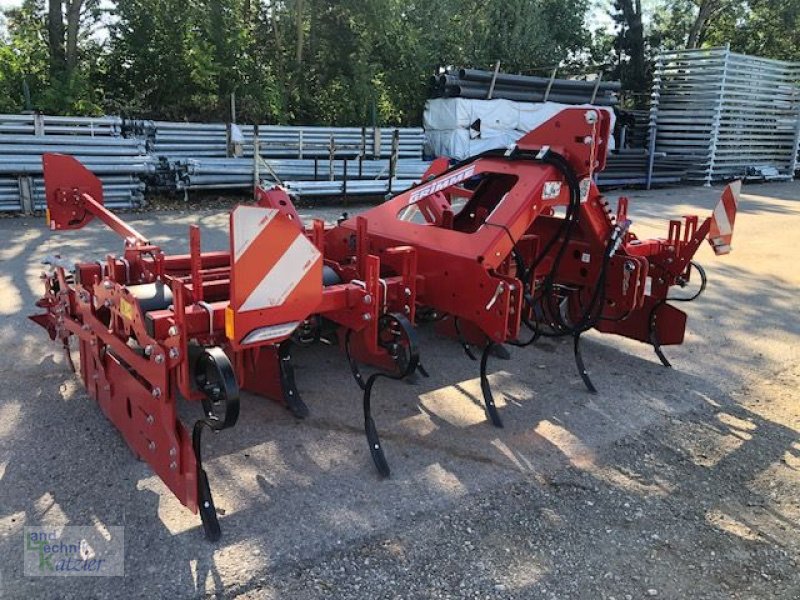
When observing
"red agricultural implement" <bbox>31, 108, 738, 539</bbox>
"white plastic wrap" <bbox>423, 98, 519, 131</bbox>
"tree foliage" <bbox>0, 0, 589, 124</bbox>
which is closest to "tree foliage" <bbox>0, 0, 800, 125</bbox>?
"tree foliage" <bbox>0, 0, 589, 124</bbox>

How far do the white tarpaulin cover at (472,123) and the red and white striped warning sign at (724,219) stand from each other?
1039 centimetres

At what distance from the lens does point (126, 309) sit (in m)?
3.00

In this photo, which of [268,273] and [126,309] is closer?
[268,273]

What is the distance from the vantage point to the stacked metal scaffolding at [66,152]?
9867 millimetres

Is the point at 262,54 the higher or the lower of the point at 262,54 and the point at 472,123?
the higher

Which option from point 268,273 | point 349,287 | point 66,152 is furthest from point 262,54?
point 268,273

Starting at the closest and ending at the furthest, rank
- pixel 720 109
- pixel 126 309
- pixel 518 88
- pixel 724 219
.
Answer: pixel 126 309 → pixel 724 219 → pixel 518 88 → pixel 720 109

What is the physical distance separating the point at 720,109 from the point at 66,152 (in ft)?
52.8

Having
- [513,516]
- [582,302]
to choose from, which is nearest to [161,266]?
[513,516]

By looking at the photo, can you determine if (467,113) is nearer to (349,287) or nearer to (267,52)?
(267,52)

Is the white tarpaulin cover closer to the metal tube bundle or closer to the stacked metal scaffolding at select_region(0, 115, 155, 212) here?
the metal tube bundle

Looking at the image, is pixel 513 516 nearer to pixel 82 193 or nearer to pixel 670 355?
pixel 670 355

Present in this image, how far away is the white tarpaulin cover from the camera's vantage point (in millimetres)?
15172

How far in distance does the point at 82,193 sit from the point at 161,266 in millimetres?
1658
